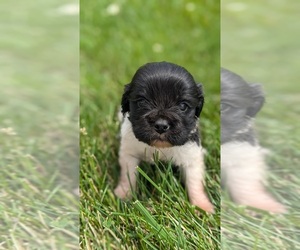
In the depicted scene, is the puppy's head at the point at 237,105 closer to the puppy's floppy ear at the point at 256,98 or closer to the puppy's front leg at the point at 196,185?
the puppy's floppy ear at the point at 256,98

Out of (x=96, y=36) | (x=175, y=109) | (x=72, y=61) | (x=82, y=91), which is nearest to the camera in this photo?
(x=175, y=109)

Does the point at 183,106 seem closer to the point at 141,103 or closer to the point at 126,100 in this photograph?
the point at 141,103

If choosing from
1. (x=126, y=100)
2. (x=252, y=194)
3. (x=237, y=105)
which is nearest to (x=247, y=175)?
(x=252, y=194)

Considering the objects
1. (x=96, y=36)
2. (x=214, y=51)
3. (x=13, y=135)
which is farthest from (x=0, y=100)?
(x=214, y=51)

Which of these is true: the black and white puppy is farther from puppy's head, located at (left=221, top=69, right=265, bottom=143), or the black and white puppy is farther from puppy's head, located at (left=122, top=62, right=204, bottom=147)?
puppy's head, located at (left=221, top=69, right=265, bottom=143)

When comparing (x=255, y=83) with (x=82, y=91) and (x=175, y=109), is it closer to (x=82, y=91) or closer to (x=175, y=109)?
(x=175, y=109)

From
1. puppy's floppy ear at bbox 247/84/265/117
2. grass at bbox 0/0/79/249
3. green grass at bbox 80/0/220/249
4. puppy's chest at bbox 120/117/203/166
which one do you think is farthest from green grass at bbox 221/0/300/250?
grass at bbox 0/0/79/249
